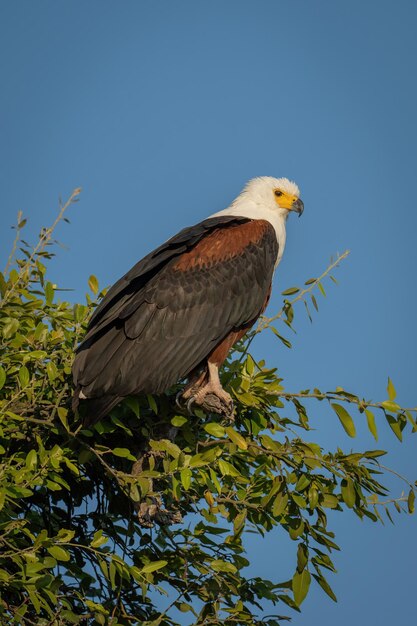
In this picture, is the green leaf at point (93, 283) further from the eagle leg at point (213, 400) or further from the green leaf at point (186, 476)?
the green leaf at point (186, 476)

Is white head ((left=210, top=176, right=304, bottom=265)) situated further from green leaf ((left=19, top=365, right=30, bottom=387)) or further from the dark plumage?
green leaf ((left=19, top=365, right=30, bottom=387))

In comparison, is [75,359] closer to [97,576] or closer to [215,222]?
[97,576]

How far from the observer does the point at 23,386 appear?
14.4 ft

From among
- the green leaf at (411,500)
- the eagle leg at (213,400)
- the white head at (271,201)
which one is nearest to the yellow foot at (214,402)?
the eagle leg at (213,400)

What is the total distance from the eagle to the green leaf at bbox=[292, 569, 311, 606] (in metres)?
0.90

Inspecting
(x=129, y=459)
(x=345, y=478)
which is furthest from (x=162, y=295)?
(x=345, y=478)

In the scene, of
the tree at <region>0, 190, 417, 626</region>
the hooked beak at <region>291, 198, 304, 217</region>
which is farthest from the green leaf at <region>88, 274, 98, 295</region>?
the hooked beak at <region>291, 198, 304, 217</region>

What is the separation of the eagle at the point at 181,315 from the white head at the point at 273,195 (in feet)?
2.08

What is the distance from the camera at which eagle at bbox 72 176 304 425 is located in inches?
184

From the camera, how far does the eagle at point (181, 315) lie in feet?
15.3

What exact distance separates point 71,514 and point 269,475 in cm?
109

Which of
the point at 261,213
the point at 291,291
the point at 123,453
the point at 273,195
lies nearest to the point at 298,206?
the point at 273,195

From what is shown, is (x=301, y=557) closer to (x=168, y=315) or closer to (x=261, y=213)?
(x=168, y=315)

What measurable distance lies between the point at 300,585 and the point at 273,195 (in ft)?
10.5
